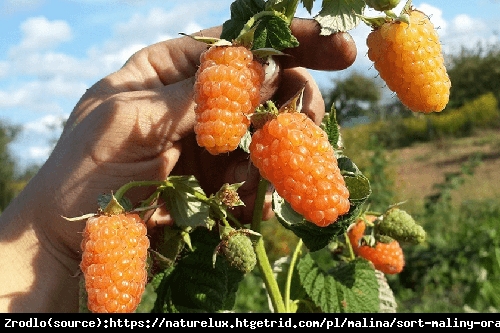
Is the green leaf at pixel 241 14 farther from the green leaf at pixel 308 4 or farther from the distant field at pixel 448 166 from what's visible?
the distant field at pixel 448 166

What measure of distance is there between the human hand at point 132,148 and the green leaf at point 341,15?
22 cm

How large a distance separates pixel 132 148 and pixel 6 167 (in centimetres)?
2291

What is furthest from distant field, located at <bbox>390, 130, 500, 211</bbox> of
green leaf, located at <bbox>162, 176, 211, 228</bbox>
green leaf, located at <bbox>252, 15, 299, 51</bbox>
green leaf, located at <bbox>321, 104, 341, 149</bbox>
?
green leaf, located at <bbox>252, 15, 299, 51</bbox>

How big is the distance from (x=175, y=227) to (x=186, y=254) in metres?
0.14

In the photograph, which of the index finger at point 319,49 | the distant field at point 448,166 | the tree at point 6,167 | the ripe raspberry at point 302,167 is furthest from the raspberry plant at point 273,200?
the tree at point 6,167

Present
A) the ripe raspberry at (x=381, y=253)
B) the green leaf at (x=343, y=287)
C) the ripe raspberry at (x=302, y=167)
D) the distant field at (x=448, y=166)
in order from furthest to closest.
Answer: the distant field at (x=448, y=166) → the ripe raspberry at (x=381, y=253) → the green leaf at (x=343, y=287) → the ripe raspberry at (x=302, y=167)

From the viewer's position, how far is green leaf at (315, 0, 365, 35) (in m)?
1.45

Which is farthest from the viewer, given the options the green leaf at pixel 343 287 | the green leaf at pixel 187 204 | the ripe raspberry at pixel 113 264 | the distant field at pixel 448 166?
the distant field at pixel 448 166

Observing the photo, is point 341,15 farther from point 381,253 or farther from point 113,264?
point 381,253

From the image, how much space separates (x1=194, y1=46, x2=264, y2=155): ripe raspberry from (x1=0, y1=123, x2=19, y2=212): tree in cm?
1999

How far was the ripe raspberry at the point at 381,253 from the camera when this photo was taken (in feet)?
6.75
